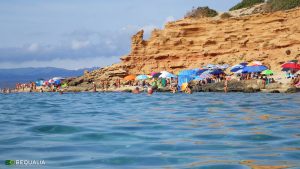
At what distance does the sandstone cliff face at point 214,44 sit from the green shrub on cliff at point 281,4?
27.8 ft

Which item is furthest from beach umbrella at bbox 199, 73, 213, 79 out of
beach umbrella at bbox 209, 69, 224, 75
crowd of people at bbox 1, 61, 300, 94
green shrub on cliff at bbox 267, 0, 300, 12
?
green shrub on cliff at bbox 267, 0, 300, 12

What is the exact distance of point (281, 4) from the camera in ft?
162

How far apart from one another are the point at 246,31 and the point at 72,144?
37.9 metres

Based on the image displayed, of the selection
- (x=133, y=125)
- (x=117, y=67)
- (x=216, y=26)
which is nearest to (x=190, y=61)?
(x=216, y=26)

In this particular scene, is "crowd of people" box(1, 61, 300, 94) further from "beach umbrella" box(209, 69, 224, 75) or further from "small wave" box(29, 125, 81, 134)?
"small wave" box(29, 125, 81, 134)

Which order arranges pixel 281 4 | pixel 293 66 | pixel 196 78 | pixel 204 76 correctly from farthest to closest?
pixel 281 4 < pixel 196 78 < pixel 204 76 < pixel 293 66

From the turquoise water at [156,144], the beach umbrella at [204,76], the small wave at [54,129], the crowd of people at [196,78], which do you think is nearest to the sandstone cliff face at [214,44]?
the crowd of people at [196,78]

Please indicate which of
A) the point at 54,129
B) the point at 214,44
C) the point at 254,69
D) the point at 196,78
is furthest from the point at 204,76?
the point at 54,129

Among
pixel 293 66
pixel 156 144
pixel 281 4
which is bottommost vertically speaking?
pixel 156 144

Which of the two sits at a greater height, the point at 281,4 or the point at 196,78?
the point at 281,4

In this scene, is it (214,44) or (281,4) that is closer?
(214,44)

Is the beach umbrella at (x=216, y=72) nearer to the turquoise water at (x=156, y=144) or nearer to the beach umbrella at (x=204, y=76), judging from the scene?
the beach umbrella at (x=204, y=76)

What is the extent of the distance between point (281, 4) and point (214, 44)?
11.7m

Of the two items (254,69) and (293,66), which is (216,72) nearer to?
(254,69)
